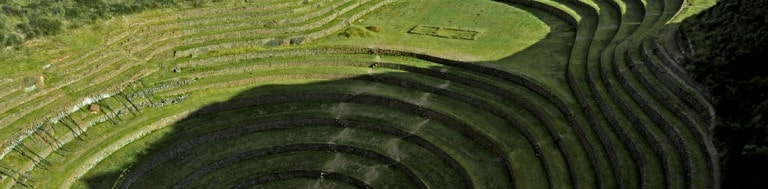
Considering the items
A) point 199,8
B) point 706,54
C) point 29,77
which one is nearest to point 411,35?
point 199,8

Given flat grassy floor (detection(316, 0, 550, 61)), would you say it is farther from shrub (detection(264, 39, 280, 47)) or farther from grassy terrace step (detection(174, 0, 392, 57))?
shrub (detection(264, 39, 280, 47))

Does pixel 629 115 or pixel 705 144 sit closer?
pixel 705 144

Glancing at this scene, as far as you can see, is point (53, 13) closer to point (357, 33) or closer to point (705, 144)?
point (357, 33)

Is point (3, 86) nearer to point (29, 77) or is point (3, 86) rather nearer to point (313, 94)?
point (29, 77)

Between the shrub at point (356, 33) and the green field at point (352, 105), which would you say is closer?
the green field at point (352, 105)

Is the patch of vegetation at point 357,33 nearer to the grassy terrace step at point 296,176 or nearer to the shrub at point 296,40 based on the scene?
the shrub at point 296,40

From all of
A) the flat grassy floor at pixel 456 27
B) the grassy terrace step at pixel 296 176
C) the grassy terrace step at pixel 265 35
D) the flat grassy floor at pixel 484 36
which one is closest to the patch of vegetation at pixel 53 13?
the grassy terrace step at pixel 265 35

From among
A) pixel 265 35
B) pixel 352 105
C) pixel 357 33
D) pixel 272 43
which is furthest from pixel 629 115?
pixel 265 35

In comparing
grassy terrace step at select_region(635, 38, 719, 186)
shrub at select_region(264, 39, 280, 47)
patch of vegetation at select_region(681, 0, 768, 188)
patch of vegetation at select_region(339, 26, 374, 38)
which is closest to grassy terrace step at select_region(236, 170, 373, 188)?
shrub at select_region(264, 39, 280, 47)
